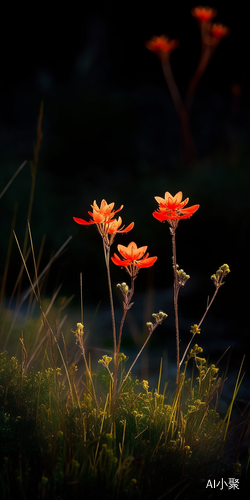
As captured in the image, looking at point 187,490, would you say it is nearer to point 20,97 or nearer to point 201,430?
point 201,430

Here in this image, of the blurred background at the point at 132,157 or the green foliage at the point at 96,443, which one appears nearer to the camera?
the green foliage at the point at 96,443

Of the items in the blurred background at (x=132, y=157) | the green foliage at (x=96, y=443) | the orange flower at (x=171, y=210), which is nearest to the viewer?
the green foliage at (x=96, y=443)

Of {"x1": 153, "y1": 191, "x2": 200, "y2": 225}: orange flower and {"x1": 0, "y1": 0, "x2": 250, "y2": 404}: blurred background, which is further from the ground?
{"x1": 0, "y1": 0, "x2": 250, "y2": 404}: blurred background

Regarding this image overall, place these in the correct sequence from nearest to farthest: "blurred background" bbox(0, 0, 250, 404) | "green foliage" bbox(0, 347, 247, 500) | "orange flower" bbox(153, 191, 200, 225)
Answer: "green foliage" bbox(0, 347, 247, 500), "orange flower" bbox(153, 191, 200, 225), "blurred background" bbox(0, 0, 250, 404)

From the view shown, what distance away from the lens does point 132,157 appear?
6.77 metres

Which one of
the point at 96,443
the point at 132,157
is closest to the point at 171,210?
the point at 96,443

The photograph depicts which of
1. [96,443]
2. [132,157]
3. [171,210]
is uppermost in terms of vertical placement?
[132,157]

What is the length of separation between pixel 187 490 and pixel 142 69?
8158mm

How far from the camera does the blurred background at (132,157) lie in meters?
3.57

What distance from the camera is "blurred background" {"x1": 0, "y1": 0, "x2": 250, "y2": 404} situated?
11.7ft

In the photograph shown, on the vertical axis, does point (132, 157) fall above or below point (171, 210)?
above

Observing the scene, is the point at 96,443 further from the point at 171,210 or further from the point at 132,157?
the point at 132,157

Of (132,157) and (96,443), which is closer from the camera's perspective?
(96,443)

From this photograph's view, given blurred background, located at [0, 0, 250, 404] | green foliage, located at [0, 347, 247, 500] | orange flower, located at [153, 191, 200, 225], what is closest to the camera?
green foliage, located at [0, 347, 247, 500]
